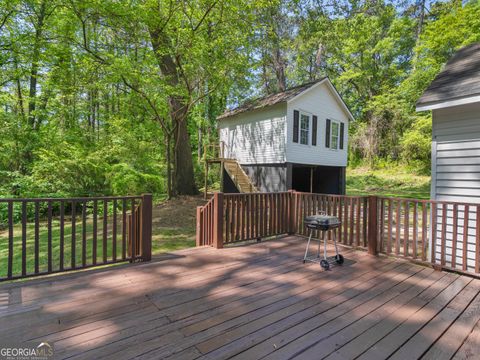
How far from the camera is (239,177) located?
13.1 meters

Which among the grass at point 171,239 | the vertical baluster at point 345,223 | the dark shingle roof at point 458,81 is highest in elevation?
the dark shingle roof at point 458,81

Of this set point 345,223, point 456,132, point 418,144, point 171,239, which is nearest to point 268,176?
point 171,239

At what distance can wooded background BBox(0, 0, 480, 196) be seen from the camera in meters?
8.91

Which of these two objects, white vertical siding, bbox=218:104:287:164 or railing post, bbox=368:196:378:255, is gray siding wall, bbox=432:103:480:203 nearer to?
railing post, bbox=368:196:378:255

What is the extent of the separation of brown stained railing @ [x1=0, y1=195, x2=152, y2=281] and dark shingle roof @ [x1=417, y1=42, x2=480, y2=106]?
183 inches

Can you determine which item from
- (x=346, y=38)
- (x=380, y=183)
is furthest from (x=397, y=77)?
(x=380, y=183)

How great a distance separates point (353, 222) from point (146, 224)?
11.3ft

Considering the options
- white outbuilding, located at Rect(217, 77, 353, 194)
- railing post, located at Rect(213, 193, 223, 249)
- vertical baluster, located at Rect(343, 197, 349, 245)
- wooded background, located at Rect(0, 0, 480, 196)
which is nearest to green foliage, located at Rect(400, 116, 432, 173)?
wooded background, located at Rect(0, 0, 480, 196)

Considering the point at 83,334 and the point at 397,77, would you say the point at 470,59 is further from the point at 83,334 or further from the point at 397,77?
the point at 397,77

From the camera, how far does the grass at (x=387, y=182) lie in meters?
15.2

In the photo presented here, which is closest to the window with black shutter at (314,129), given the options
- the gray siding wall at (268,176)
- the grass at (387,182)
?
the gray siding wall at (268,176)

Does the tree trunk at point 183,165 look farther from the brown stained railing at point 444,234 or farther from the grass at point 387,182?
the grass at point 387,182

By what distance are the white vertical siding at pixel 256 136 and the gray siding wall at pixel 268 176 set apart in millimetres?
259

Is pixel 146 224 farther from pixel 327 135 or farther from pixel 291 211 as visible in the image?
pixel 327 135
